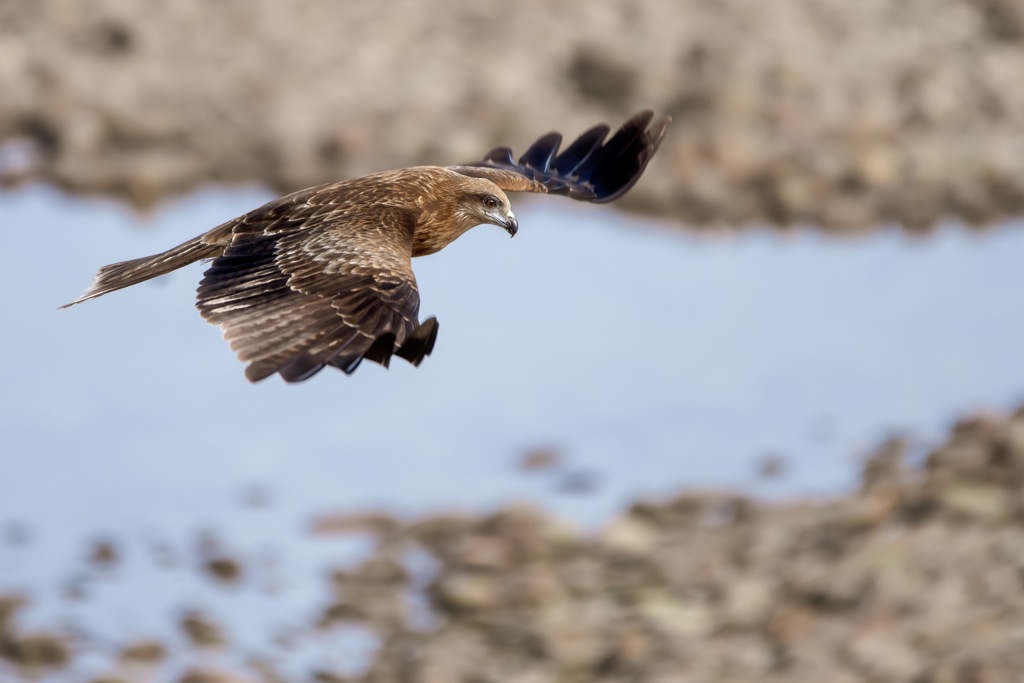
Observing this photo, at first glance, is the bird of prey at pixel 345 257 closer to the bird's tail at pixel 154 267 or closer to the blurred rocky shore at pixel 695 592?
the bird's tail at pixel 154 267

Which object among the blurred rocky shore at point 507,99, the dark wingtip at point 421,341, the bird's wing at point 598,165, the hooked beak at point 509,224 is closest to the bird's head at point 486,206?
the hooked beak at point 509,224

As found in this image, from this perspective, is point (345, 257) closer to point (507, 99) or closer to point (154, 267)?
point (154, 267)

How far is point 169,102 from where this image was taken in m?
18.9

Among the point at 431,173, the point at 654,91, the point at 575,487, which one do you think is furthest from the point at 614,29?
the point at 431,173

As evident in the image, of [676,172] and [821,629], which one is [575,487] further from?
[676,172]

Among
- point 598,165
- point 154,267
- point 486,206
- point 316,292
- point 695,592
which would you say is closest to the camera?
point 316,292

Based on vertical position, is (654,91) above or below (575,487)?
above

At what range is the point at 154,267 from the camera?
909cm

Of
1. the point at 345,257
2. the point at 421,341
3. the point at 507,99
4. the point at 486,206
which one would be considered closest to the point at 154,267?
the point at 345,257

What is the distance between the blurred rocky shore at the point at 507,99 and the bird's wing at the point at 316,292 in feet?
30.9

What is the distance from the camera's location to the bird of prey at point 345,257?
7844mm

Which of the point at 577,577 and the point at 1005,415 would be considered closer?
the point at 577,577

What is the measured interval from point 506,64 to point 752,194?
112 inches

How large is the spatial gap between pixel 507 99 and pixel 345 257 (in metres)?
11.3
